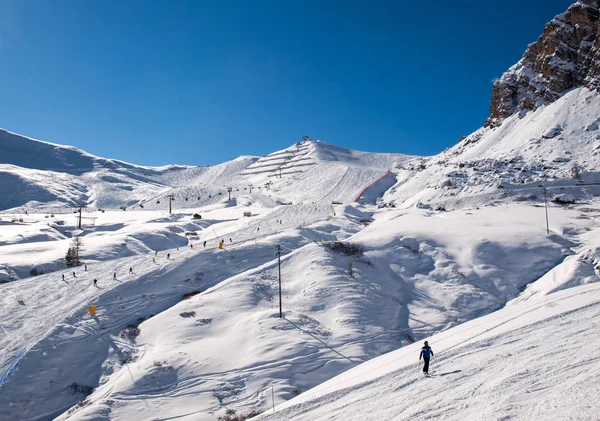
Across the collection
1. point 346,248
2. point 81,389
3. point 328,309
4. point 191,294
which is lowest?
point 81,389

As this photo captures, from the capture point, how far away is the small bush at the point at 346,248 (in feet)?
136

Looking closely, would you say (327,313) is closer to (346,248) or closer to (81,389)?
(346,248)

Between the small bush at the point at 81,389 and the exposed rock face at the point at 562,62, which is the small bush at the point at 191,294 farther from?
the exposed rock face at the point at 562,62

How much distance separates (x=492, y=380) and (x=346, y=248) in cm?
2867

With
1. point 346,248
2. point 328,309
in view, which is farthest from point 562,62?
point 328,309

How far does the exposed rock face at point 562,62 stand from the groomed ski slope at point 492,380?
91.4m

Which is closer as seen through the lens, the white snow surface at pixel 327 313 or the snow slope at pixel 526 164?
the white snow surface at pixel 327 313

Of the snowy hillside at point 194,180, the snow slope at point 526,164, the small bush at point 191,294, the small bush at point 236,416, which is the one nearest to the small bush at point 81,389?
the small bush at point 236,416

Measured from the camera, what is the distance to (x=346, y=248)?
139 feet

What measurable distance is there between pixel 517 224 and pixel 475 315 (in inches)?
791

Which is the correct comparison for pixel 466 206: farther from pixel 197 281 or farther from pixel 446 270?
pixel 197 281

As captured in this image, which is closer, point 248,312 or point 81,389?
point 81,389

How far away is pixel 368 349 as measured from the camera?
1056 inches

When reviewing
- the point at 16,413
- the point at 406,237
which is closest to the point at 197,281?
the point at 16,413
